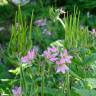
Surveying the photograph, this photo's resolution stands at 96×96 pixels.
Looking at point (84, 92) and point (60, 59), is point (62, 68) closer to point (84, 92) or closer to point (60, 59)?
point (60, 59)

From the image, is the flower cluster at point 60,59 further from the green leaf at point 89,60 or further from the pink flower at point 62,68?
the green leaf at point 89,60

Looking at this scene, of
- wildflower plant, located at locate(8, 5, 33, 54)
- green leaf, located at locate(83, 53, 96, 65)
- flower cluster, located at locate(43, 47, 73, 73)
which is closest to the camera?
flower cluster, located at locate(43, 47, 73, 73)

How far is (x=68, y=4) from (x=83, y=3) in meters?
0.23

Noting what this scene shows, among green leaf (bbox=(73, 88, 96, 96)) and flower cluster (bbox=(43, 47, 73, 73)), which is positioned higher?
flower cluster (bbox=(43, 47, 73, 73))

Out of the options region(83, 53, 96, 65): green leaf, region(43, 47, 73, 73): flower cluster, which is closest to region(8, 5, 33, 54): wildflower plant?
region(83, 53, 96, 65): green leaf

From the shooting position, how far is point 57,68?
6.91ft

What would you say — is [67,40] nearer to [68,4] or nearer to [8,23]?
[8,23]

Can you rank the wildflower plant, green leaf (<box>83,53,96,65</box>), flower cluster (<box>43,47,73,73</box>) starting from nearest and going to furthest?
1. flower cluster (<box>43,47,73,73</box>)
2. green leaf (<box>83,53,96,65</box>)
3. the wildflower plant

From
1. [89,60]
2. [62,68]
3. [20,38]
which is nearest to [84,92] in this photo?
[62,68]

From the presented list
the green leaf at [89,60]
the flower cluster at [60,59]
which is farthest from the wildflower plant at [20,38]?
the flower cluster at [60,59]

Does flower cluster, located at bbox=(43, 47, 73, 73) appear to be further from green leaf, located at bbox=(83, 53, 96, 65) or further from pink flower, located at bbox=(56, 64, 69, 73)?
green leaf, located at bbox=(83, 53, 96, 65)

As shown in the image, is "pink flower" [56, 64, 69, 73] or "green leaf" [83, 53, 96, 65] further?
"green leaf" [83, 53, 96, 65]

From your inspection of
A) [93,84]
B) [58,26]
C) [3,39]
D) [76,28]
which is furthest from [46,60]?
[3,39]

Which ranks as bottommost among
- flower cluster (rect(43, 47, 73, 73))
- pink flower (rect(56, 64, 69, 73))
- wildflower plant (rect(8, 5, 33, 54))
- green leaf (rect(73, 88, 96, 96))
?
green leaf (rect(73, 88, 96, 96))
